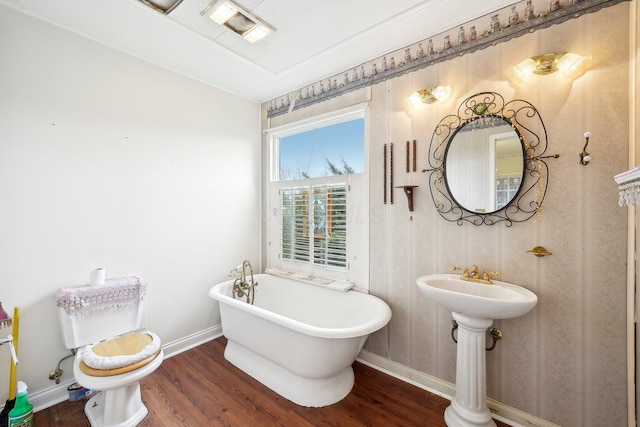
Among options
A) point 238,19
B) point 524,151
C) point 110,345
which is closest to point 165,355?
point 110,345

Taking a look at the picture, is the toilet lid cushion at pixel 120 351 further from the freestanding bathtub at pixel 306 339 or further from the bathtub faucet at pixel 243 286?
the bathtub faucet at pixel 243 286

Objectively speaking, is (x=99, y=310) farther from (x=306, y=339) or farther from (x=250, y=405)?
(x=306, y=339)

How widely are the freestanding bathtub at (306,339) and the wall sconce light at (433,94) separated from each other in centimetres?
158

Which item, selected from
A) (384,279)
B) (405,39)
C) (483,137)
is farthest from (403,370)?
(405,39)

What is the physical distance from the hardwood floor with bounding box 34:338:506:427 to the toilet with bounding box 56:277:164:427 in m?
0.14

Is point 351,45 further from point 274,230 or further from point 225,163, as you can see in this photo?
point 274,230

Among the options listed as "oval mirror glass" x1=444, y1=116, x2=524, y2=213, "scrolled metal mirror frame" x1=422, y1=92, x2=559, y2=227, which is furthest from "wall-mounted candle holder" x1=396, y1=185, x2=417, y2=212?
"oval mirror glass" x1=444, y1=116, x2=524, y2=213

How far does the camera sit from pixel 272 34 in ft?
6.39

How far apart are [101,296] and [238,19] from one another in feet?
7.03

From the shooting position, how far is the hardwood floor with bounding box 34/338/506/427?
1677 millimetres

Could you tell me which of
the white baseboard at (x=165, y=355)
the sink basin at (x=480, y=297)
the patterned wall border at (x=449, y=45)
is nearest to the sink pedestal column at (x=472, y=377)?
the sink basin at (x=480, y=297)

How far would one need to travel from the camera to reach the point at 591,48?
1.45m

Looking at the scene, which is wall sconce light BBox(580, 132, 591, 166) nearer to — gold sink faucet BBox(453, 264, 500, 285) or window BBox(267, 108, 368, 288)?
gold sink faucet BBox(453, 264, 500, 285)

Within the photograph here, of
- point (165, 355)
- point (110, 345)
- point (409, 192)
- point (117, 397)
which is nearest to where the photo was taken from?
point (117, 397)
